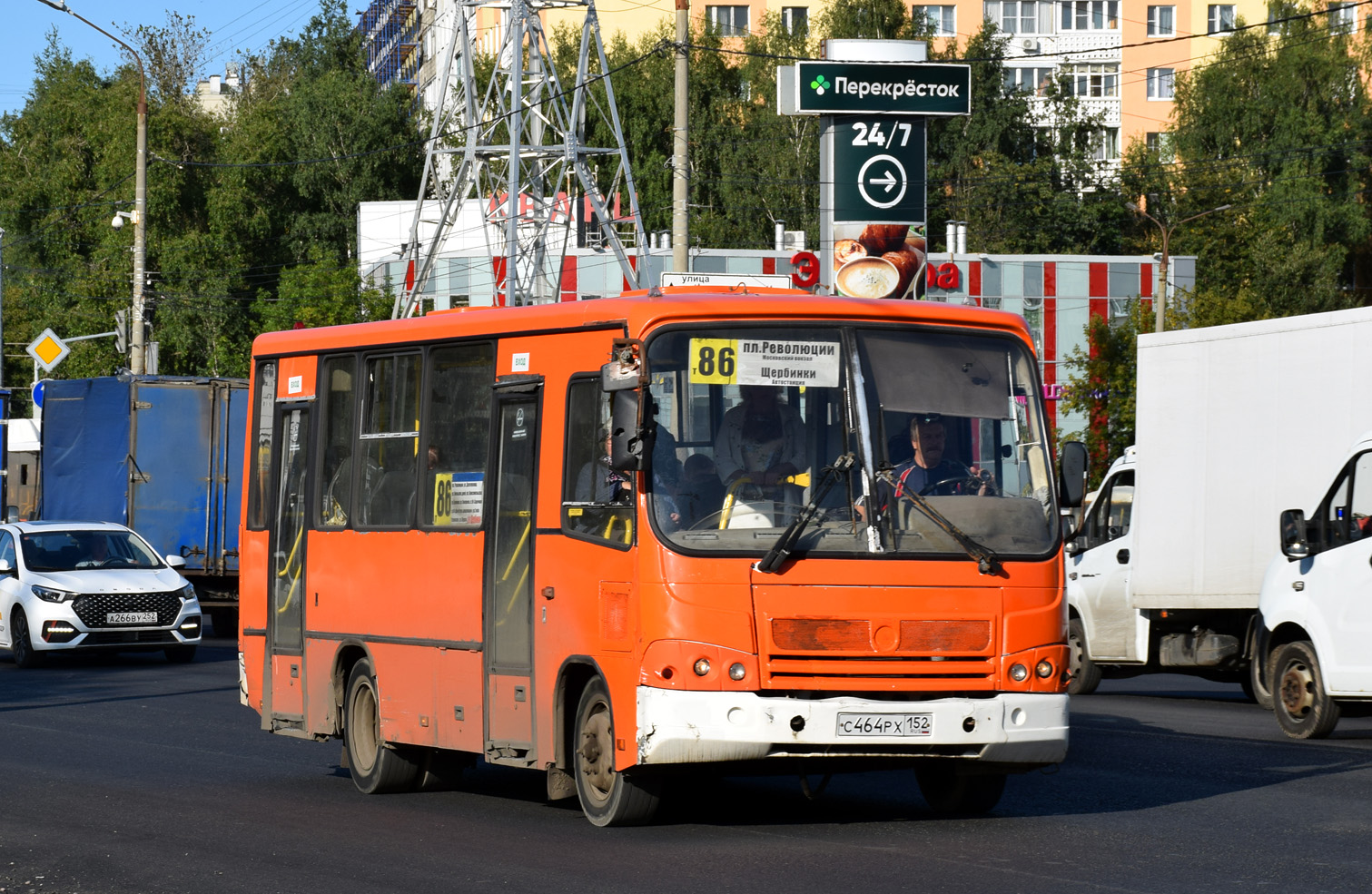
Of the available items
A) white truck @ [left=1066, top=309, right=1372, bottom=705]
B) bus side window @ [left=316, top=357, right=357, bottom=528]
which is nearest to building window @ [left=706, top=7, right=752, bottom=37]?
white truck @ [left=1066, top=309, right=1372, bottom=705]

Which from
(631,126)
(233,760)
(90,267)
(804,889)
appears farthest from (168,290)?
(804,889)

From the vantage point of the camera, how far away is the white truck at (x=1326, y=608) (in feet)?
48.5

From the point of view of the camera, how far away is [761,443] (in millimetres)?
10078

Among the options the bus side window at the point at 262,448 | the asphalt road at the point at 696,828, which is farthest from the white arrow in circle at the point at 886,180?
the bus side window at the point at 262,448

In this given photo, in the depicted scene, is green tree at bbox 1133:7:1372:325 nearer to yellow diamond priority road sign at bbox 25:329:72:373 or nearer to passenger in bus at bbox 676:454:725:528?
yellow diamond priority road sign at bbox 25:329:72:373

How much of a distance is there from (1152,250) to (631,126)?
73.4ft

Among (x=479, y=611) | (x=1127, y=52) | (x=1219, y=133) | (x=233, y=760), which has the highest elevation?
(x=1127, y=52)

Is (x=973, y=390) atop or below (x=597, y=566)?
atop

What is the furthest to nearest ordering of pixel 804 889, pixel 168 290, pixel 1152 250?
pixel 1152 250 → pixel 168 290 → pixel 804 889

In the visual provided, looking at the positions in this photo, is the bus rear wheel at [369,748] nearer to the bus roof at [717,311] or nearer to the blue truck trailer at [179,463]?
the bus roof at [717,311]

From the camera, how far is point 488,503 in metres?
11.4

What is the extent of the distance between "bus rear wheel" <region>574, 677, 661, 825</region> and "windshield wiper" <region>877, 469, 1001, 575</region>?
5.25 ft

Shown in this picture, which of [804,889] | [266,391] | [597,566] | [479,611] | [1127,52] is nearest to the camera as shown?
[804,889]

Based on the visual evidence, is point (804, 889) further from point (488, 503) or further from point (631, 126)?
point (631, 126)
